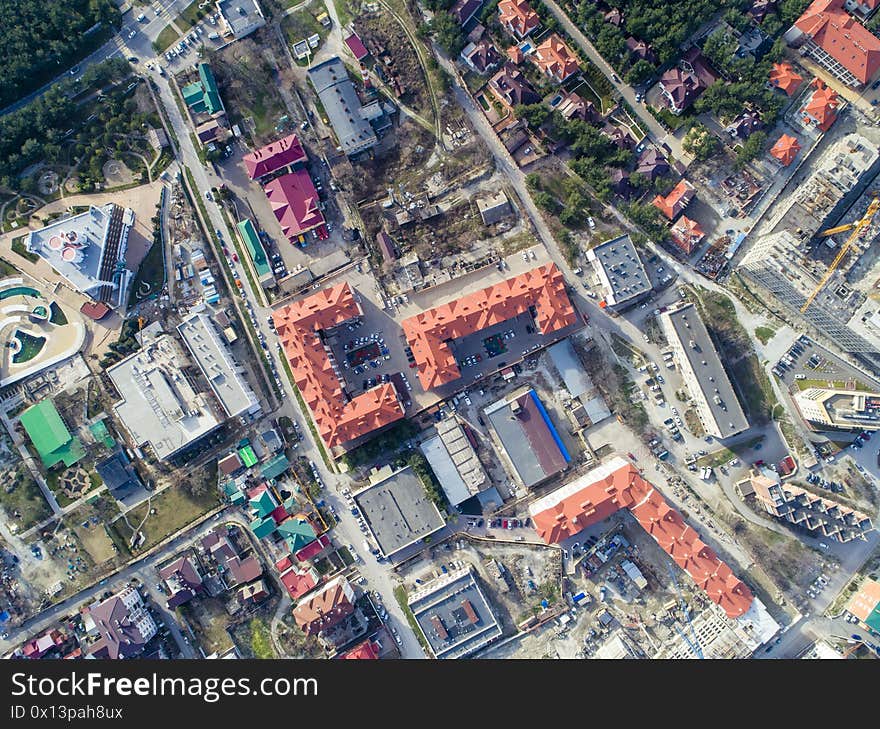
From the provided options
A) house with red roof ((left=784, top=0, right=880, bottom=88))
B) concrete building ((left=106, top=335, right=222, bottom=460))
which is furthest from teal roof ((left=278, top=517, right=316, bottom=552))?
house with red roof ((left=784, top=0, right=880, bottom=88))

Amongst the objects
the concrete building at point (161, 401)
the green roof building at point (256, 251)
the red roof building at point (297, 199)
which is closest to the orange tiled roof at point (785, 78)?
the red roof building at point (297, 199)

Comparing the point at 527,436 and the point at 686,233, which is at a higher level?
the point at 686,233

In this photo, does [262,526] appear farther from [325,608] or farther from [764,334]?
[764,334]

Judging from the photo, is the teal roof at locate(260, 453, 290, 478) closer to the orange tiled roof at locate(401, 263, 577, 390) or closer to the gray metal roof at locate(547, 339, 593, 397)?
the orange tiled roof at locate(401, 263, 577, 390)

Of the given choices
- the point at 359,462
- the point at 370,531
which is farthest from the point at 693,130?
the point at 370,531

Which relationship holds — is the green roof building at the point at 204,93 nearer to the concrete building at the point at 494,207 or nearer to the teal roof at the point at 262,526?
the concrete building at the point at 494,207

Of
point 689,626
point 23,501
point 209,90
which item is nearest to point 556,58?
point 209,90
